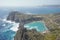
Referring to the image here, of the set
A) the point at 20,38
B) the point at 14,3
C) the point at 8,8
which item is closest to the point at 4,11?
the point at 8,8

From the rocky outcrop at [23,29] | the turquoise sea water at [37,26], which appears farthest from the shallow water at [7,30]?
the turquoise sea water at [37,26]

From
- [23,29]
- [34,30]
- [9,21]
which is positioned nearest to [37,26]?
[34,30]

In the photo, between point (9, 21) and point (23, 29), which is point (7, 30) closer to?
point (9, 21)

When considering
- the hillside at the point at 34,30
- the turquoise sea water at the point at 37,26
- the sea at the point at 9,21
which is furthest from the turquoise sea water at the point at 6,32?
the turquoise sea water at the point at 37,26

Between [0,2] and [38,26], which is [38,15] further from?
[0,2]

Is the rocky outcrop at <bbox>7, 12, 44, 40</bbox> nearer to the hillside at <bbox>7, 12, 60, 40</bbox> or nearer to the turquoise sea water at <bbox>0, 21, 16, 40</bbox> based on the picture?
the hillside at <bbox>7, 12, 60, 40</bbox>

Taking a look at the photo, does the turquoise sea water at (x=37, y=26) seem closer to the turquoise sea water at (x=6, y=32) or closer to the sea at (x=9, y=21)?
the sea at (x=9, y=21)

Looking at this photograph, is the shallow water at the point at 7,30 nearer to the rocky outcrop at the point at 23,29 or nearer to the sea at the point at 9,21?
the sea at the point at 9,21

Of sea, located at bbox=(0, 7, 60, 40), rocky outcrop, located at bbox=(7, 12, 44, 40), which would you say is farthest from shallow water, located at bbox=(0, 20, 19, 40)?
rocky outcrop, located at bbox=(7, 12, 44, 40)

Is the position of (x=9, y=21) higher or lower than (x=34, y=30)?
higher
